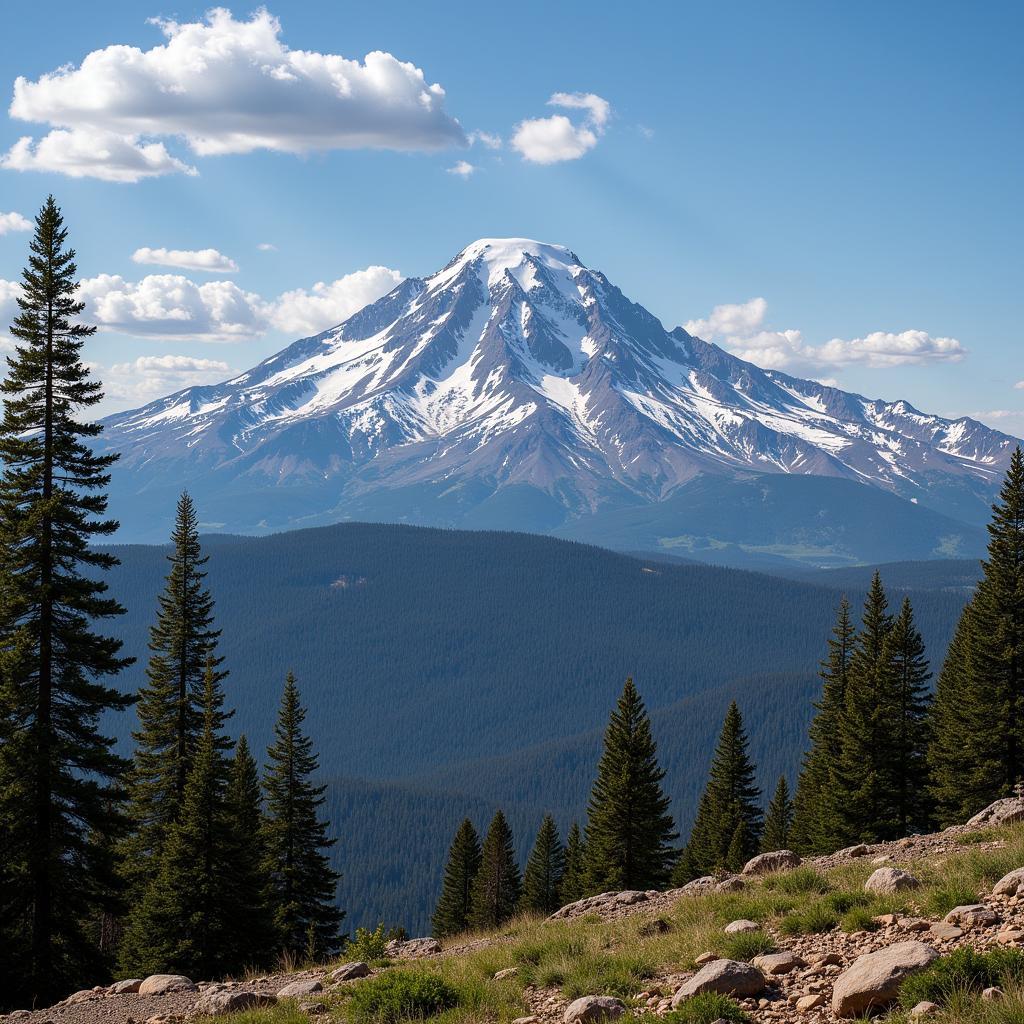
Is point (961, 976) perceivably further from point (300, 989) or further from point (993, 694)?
point (993, 694)

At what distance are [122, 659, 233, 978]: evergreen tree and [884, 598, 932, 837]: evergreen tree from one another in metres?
28.3

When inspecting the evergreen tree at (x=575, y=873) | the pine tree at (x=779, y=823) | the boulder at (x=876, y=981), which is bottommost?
the evergreen tree at (x=575, y=873)

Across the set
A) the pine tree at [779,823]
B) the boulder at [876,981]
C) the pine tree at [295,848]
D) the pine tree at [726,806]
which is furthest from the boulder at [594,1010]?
the pine tree at [779,823]

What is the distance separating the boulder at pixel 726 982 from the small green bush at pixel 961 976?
6.55ft

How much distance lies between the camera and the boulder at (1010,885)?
510 inches

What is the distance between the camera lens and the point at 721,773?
59375mm

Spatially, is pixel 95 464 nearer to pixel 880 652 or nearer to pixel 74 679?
pixel 74 679

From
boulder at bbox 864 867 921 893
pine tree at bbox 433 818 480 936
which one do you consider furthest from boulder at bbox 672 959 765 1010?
pine tree at bbox 433 818 480 936

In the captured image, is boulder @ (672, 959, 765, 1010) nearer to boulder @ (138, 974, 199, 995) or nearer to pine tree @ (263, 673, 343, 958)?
boulder @ (138, 974, 199, 995)

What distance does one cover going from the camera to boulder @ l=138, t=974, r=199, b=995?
16.7 meters

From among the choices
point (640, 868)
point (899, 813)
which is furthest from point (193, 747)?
point (899, 813)

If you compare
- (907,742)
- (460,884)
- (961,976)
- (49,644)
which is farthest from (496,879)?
(961,976)

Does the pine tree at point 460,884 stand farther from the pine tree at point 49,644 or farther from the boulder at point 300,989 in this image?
the boulder at point 300,989

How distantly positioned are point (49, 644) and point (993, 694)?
110ft
